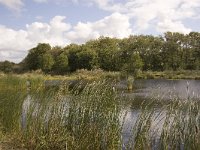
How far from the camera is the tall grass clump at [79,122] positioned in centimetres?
693

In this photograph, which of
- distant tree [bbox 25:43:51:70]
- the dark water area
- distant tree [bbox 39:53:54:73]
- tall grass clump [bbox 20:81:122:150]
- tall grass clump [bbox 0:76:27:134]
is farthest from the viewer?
distant tree [bbox 25:43:51:70]

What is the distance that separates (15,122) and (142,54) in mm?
59422

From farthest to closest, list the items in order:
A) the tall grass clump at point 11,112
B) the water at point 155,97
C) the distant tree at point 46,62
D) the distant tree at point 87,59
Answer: the distant tree at point 46,62, the distant tree at point 87,59, the tall grass clump at point 11,112, the water at point 155,97

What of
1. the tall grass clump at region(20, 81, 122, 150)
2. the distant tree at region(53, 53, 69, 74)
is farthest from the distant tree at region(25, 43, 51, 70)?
the tall grass clump at region(20, 81, 122, 150)

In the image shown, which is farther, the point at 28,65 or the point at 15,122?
the point at 28,65

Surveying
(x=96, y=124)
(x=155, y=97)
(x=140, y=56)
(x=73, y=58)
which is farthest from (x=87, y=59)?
(x=96, y=124)

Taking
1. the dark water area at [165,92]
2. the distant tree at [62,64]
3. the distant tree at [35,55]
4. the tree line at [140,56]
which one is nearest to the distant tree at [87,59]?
the tree line at [140,56]

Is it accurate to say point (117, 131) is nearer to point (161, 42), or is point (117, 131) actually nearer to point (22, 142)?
point (22, 142)

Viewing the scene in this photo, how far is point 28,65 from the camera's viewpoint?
7331 cm

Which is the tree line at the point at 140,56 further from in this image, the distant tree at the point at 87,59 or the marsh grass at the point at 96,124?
the marsh grass at the point at 96,124

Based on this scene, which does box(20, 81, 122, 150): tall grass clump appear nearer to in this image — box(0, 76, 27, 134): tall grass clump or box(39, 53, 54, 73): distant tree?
box(0, 76, 27, 134): tall grass clump

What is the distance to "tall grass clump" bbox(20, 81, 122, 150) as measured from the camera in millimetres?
6934

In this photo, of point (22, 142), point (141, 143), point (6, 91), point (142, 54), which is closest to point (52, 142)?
point (22, 142)

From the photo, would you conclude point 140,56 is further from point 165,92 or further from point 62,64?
point 165,92
